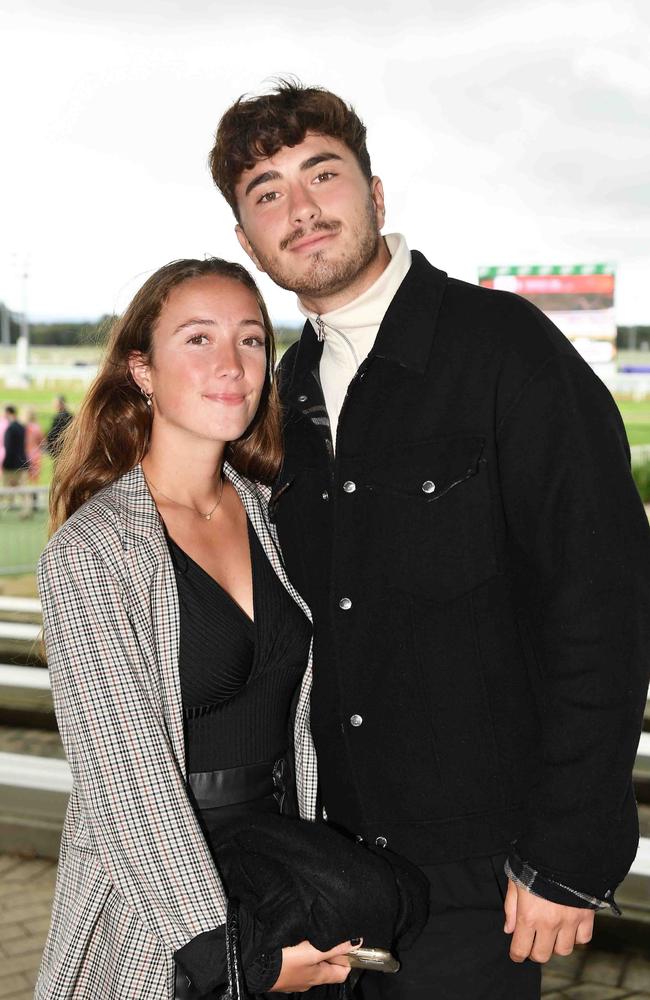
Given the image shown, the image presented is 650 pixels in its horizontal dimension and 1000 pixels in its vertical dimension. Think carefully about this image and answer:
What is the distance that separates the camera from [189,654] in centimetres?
156

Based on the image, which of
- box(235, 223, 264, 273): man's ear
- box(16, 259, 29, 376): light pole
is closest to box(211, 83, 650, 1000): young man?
box(235, 223, 264, 273): man's ear

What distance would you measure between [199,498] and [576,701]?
724 millimetres

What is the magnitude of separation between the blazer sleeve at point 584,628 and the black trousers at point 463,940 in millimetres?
128

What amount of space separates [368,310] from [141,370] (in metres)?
0.41

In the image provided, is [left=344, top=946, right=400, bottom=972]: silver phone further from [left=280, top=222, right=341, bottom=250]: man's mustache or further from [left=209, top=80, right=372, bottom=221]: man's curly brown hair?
[left=209, top=80, right=372, bottom=221]: man's curly brown hair

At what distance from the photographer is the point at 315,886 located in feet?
4.48

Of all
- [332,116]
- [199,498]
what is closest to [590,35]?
[332,116]

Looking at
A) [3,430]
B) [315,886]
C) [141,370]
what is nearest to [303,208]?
Answer: [141,370]

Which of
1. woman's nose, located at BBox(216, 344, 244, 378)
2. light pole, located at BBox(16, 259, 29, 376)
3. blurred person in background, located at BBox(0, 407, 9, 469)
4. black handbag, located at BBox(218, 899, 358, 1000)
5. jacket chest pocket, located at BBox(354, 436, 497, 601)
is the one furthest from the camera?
blurred person in background, located at BBox(0, 407, 9, 469)

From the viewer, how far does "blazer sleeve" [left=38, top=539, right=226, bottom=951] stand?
1375mm

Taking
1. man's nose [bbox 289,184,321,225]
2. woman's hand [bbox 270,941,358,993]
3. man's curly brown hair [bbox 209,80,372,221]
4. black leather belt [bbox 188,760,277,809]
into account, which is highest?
man's curly brown hair [bbox 209,80,372,221]

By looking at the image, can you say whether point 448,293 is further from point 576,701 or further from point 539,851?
point 539,851

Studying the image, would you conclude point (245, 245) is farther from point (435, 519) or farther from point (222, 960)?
point (222, 960)

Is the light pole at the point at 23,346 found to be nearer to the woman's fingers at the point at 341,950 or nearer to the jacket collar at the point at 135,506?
the jacket collar at the point at 135,506
